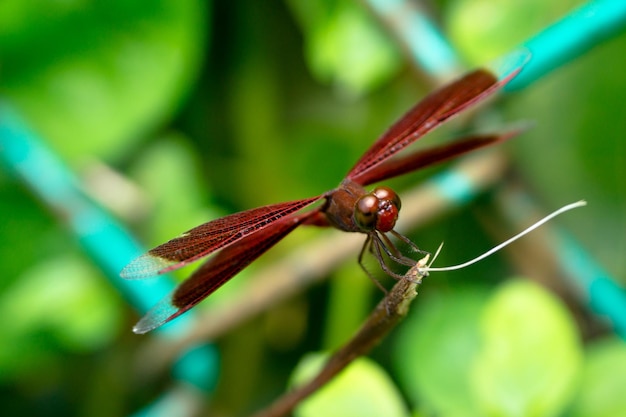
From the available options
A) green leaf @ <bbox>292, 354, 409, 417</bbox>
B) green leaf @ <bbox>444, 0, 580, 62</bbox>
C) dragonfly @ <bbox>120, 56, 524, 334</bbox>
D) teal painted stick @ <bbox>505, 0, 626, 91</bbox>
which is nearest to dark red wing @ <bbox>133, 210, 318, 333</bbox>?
dragonfly @ <bbox>120, 56, 524, 334</bbox>

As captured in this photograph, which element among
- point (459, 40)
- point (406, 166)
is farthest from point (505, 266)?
point (406, 166)

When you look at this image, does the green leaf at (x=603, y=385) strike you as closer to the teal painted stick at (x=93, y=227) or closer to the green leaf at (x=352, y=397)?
the green leaf at (x=352, y=397)

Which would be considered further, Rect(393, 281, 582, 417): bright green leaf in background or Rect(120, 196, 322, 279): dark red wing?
Rect(393, 281, 582, 417): bright green leaf in background

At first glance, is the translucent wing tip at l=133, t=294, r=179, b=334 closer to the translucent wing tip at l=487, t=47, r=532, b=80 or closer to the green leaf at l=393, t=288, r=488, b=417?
the translucent wing tip at l=487, t=47, r=532, b=80

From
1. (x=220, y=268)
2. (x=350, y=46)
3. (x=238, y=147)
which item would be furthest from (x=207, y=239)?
(x=238, y=147)

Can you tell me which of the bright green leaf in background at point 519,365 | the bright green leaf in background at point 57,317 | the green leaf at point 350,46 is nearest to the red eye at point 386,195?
the bright green leaf in background at point 519,365
